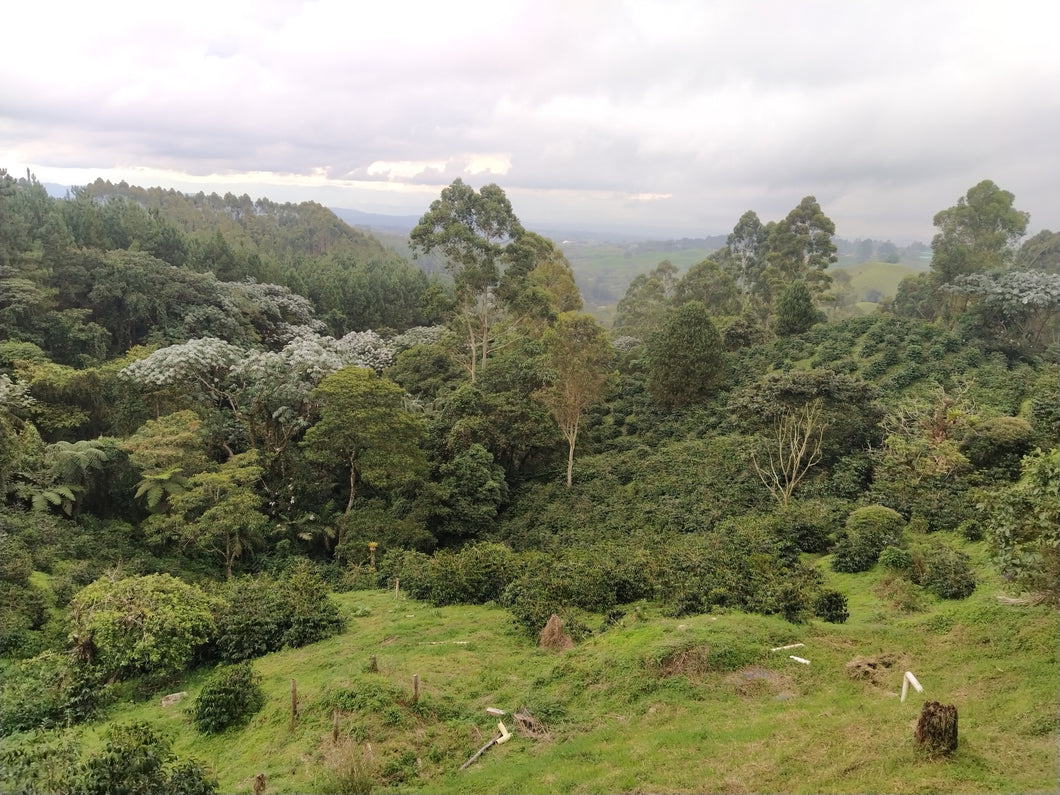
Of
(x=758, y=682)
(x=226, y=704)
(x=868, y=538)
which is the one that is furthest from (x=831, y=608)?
(x=226, y=704)

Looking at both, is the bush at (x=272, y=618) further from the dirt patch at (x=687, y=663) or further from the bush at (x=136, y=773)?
the dirt patch at (x=687, y=663)

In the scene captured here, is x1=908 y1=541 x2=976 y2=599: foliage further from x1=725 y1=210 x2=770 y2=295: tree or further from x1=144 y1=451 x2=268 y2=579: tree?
x1=725 y1=210 x2=770 y2=295: tree

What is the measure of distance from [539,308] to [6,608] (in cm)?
2256

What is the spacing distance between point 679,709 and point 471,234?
2227cm

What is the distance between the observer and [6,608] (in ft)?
37.9

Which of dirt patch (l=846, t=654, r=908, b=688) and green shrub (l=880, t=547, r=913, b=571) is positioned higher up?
green shrub (l=880, t=547, r=913, b=571)

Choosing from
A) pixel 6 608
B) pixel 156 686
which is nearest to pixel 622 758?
pixel 156 686

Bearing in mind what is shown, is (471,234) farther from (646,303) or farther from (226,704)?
(646,303)

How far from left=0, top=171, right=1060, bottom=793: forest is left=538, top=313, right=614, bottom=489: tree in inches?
4.6

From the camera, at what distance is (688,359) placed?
25.8m

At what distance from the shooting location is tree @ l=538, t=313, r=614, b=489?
21.9m

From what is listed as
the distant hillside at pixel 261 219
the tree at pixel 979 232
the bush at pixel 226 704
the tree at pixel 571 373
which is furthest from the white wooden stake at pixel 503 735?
the distant hillside at pixel 261 219

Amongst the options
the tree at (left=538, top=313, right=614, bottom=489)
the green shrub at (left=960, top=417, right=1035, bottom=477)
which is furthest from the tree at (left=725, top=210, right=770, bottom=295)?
the green shrub at (left=960, top=417, right=1035, bottom=477)

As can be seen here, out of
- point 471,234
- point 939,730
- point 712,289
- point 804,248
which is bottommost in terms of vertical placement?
point 939,730
